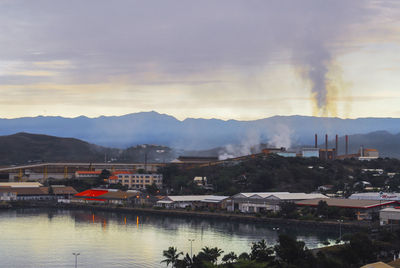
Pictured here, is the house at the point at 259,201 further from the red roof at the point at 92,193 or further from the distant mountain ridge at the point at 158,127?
the distant mountain ridge at the point at 158,127

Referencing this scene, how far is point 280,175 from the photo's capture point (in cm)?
2947

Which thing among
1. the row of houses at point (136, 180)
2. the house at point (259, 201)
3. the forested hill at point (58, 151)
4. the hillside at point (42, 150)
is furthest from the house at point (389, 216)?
the hillside at point (42, 150)

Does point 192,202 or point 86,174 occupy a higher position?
point 86,174

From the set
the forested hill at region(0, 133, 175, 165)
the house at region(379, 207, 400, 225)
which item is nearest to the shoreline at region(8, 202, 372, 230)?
the house at region(379, 207, 400, 225)

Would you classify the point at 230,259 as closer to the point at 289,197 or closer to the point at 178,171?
the point at 289,197

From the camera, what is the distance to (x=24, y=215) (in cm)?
2312

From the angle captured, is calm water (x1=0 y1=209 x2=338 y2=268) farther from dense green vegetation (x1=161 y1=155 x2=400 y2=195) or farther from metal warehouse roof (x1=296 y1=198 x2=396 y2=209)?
dense green vegetation (x1=161 y1=155 x2=400 y2=195)

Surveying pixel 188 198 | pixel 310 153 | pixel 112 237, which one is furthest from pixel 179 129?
pixel 112 237

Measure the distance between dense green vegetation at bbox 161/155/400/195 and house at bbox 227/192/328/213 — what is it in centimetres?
276

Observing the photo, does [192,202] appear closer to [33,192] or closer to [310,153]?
Result: [33,192]

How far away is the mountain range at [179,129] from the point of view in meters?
74.6

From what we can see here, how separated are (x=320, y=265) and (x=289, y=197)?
42.0ft

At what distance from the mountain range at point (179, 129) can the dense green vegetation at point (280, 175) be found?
1232 inches

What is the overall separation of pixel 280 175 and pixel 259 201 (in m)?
6.30
